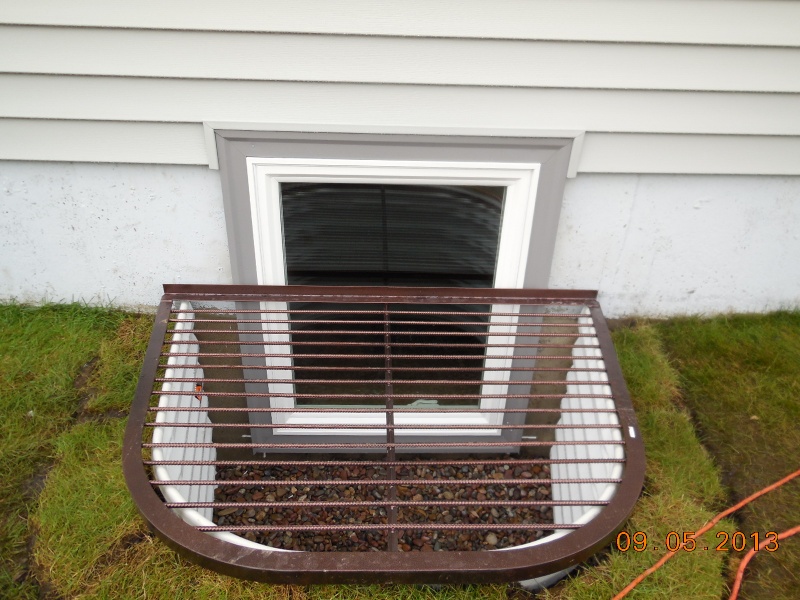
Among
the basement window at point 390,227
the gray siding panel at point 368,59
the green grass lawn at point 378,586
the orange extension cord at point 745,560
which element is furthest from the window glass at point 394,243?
the orange extension cord at point 745,560

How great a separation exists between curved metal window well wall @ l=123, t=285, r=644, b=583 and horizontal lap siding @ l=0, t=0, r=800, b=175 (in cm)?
66

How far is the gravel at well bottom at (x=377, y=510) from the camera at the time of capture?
7.79 ft

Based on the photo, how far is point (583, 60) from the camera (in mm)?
1942

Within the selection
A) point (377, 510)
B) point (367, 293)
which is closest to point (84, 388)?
point (367, 293)

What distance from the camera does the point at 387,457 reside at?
2.54 metres

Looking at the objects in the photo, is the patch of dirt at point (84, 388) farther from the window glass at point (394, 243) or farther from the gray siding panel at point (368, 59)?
the gray siding panel at point (368, 59)

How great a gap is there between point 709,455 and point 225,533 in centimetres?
179

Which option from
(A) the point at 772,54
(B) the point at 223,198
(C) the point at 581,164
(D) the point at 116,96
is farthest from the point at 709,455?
(D) the point at 116,96

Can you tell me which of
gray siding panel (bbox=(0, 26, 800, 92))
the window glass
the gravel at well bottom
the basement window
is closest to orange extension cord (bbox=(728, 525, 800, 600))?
the gravel at well bottom

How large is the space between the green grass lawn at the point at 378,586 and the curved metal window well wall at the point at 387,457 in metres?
0.19

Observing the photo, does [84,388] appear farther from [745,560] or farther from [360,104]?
[745,560]

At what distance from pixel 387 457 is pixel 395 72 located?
1572 mm

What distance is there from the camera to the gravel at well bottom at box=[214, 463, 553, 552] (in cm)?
238

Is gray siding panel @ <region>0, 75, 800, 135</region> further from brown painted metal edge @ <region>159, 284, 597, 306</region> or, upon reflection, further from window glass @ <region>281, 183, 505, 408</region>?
brown painted metal edge @ <region>159, 284, 597, 306</region>
